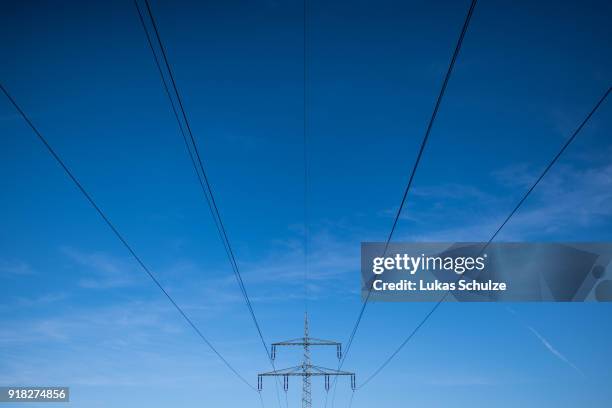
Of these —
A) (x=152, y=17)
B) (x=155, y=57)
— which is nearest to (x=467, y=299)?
(x=155, y=57)

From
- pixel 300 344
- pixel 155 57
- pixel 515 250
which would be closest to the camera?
pixel 155 57

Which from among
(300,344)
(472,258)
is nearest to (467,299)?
(472,258)

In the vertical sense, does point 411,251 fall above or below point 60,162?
above

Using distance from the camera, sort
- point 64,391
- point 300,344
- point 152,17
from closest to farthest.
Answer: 1. point 152,17
2. point 64,391
3. point 300,344

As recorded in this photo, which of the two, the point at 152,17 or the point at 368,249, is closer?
the point at 152,17

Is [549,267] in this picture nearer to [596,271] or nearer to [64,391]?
[596,271]

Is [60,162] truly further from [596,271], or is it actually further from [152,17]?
[596,271]

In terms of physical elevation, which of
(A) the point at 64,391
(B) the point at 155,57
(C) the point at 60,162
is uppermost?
(B) the point at 155,57

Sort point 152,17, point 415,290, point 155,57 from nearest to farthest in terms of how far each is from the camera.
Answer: point 152,17 < point 155,57 < point 415,290

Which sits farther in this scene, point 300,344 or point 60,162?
point 300,344
